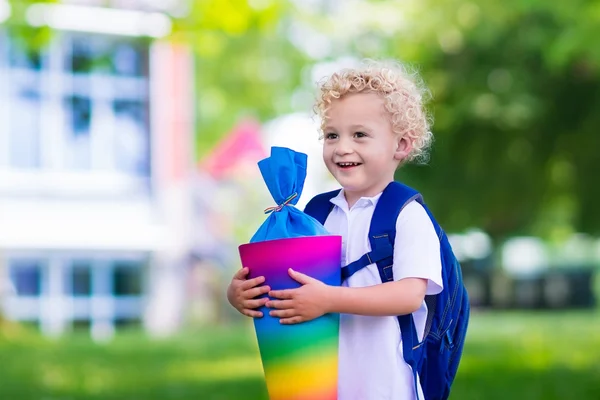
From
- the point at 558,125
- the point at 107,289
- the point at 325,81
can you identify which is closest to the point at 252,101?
the point at 107,289

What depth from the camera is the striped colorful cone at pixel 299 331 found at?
2449mm

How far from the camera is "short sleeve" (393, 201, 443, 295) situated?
2471 millimetres

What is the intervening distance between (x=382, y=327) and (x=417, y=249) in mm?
209

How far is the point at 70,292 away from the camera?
23328 mm

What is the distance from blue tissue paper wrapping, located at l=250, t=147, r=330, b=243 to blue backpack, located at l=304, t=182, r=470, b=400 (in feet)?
0.42

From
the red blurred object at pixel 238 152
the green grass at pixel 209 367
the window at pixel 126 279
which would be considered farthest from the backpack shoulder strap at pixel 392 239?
the red blurred object at pixel 238 152

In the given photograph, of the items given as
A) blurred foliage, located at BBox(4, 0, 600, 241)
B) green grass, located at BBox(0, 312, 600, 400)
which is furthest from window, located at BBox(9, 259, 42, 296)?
blurred foliage, located at BBox(4, 0, 600, 241)

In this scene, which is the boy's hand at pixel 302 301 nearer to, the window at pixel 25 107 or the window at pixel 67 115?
the window at pixel 67 115

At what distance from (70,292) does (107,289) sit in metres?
0.80

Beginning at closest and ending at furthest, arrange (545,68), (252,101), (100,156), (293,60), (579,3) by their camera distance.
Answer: (579,3), (545,68), (293,60), (252,101), (100,156)

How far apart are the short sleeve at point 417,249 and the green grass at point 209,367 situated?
4.97 m

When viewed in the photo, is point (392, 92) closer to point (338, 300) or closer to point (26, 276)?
point (338, 300)

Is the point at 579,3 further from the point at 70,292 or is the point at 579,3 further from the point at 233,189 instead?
the point at 233,189

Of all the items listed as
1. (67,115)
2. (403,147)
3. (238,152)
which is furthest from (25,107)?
(403,147)
